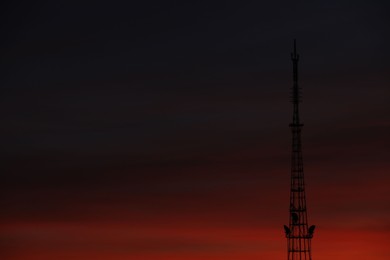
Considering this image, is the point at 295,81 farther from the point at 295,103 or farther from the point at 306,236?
the point at 306,236

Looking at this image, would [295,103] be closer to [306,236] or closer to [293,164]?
[293,164]

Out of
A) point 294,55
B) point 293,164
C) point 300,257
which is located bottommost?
point 300,257

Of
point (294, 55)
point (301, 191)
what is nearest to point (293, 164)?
point (301, 191)

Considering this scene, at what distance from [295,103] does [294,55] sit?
656 cm

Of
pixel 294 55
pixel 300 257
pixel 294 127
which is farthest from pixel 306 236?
pixel 294 55

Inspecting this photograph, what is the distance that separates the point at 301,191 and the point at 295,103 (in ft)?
40.1

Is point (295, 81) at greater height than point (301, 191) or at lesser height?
greater

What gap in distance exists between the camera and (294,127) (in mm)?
148250

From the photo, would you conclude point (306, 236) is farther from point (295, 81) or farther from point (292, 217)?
point (295, 81)

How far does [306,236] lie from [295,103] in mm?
18084

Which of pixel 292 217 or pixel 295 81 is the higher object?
pixel 295 81

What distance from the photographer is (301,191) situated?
150 meters

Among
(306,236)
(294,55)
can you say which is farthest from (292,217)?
(294,55)

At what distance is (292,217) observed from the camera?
5881 inches
